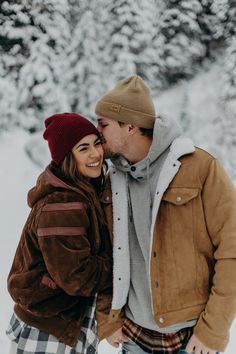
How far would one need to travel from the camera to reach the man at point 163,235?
2.31 m

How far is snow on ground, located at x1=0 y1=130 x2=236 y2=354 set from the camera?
596 cm

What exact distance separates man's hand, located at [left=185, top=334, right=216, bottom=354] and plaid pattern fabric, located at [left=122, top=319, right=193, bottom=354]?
9 centimetres

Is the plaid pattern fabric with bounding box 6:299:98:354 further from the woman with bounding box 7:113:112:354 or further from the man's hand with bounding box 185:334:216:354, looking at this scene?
the man's hand with bounding box 185:334:216:354

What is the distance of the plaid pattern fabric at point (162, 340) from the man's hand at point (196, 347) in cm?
9

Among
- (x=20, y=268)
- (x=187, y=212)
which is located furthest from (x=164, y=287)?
(x=20, y=268)

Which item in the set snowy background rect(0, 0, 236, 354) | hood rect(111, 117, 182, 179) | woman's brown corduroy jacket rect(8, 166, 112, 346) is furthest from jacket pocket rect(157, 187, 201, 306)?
snowy background rect(0, 0, 236, 354)

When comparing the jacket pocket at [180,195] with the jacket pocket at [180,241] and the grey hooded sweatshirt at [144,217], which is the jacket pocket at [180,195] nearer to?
the jacket pocket at [180,241]

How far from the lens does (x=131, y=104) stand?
266cm

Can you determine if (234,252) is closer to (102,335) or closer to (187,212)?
(187,212)

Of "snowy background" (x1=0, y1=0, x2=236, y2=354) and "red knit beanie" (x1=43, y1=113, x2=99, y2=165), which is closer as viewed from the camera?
"red knit beanie" (x1=43, y1=113, x2=99, y2=165)

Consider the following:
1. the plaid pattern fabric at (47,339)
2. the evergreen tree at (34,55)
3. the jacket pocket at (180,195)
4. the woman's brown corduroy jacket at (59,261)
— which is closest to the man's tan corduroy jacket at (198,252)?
the jacket pocket at (180,195)

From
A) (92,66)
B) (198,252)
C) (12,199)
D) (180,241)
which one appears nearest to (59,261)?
(180,241)

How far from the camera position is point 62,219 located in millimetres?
2389

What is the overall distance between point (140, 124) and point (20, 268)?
1.28m
